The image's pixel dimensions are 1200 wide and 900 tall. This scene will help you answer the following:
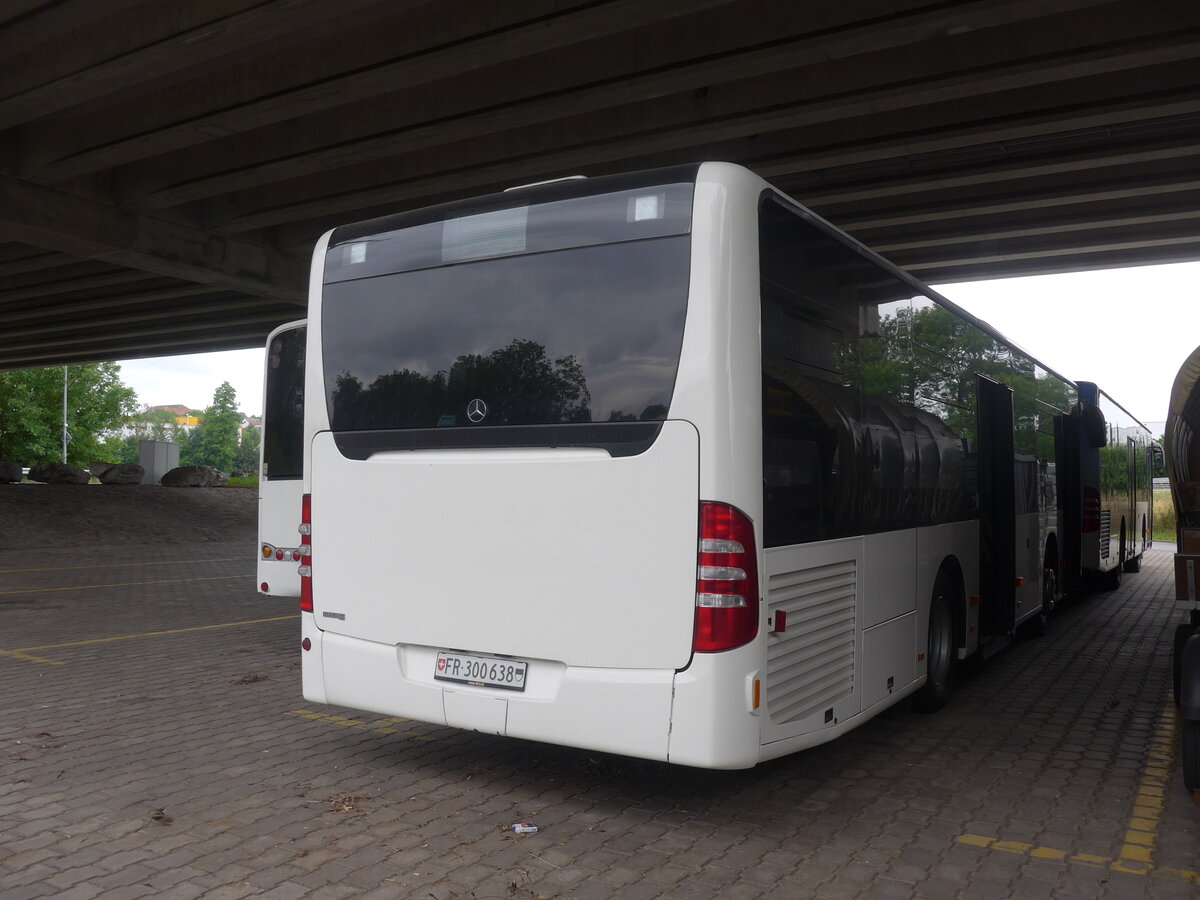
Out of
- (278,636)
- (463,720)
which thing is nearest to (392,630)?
(463,720)

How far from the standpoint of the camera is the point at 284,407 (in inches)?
425

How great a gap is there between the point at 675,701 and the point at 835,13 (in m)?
7.96

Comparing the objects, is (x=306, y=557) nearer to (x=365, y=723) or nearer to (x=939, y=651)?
(x=365, y=723)

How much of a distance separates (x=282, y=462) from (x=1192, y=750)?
27.6 ft

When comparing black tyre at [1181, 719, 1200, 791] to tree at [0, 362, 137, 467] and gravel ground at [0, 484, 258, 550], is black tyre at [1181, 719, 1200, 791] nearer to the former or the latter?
gravel ground at [0, 484, 258, 550]

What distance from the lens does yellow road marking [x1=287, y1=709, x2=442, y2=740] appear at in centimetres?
680

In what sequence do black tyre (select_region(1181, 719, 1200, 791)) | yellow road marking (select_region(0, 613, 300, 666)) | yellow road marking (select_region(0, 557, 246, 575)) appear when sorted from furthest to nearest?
yellow road marking (select_region(0, 557, 246, 575)), yellow road marking (select_region(0, 613, 300, 666)), black tyre (select_region(1181, 719, 1200, 791))

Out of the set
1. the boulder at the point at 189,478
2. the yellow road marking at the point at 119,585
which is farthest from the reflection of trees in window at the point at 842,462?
the boulder at the point at 189,478

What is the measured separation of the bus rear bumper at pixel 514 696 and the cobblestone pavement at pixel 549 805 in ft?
1.45

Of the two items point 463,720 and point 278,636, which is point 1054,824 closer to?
point 463,720

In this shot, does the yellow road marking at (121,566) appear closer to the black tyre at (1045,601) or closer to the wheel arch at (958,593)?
the black tyre at (1045,601)

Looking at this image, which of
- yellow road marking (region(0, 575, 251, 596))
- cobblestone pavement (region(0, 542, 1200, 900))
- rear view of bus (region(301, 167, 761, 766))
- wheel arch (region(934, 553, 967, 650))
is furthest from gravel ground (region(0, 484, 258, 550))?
wheel arch (region(934, 553, 967, 650))

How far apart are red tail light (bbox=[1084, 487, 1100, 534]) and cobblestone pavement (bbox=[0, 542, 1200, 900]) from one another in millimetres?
5558

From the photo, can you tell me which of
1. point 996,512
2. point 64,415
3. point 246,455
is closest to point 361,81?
point 996,512
